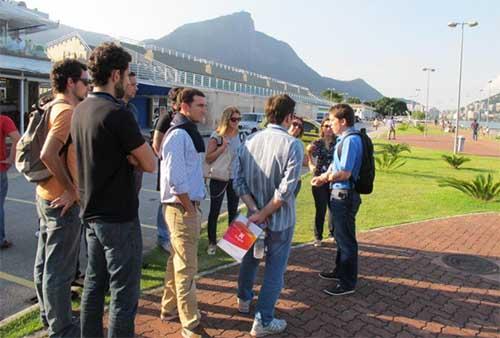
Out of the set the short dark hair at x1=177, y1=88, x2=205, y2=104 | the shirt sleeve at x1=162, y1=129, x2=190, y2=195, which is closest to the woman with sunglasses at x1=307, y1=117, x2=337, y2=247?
the short dark hair at x1=177, y1=88, x2=205, y2=104

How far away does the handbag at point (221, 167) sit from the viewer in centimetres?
525


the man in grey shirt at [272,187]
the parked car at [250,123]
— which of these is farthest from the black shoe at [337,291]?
the parked car at [250,123]

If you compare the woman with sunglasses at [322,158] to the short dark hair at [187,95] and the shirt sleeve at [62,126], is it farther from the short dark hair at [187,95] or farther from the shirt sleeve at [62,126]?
the shirt sleeve at [62,126]

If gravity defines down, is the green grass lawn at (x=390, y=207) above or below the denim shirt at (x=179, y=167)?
below

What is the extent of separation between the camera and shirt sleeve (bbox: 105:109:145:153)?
250cm

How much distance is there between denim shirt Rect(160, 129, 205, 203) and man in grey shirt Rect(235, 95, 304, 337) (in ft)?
1.41

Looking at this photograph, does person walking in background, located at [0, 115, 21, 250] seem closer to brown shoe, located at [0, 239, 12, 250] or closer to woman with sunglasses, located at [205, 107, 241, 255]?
brown shoe, located at [0, 239, 12, 250]

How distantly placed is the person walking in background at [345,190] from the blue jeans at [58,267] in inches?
94.4

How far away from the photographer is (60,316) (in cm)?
313

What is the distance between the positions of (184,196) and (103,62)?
1.13 meters

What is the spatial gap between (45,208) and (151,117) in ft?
112

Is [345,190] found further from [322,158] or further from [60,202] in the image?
[60,202]

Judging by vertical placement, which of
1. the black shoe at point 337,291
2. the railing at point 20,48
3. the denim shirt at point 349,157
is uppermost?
the railing at point 20,48

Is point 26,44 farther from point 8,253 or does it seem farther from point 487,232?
point 487,232
